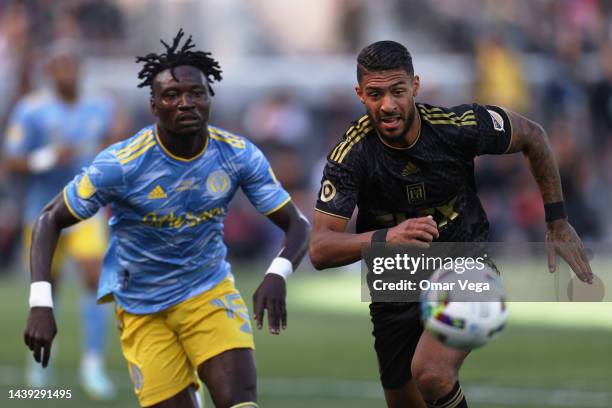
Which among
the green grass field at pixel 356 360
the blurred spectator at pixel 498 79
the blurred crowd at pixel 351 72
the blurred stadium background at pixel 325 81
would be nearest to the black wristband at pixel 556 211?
the green grass field at pixel 356 360

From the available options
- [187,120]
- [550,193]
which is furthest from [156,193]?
[550,193]

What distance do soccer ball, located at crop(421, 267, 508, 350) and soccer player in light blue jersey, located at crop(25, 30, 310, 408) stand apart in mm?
1065

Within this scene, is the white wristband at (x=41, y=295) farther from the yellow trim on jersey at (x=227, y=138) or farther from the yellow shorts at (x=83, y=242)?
the yellow shorts at (x=83, y=242)

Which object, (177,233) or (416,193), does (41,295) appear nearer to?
(177,233)

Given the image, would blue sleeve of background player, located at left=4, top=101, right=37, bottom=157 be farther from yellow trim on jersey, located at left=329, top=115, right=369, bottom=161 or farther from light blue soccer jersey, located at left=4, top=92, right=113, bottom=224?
yellow trim on jersey, located at left=329, top=115, right=369, bottom=161

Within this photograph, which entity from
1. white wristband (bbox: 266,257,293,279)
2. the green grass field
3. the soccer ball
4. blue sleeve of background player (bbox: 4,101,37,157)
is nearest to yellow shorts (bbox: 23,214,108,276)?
blue sleeve of background player (bbox: 4,101,37,157)

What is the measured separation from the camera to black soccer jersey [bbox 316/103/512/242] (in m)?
7.34

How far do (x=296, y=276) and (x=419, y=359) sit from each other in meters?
14.7

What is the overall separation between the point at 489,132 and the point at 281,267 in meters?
1.42

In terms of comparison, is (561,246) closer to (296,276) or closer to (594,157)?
(296,276)

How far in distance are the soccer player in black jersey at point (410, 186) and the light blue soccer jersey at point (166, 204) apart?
0.89 meters

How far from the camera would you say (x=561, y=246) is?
758 centimetres

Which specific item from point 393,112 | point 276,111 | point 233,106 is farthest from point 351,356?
point 233,106

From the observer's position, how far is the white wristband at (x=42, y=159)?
12562 mm
